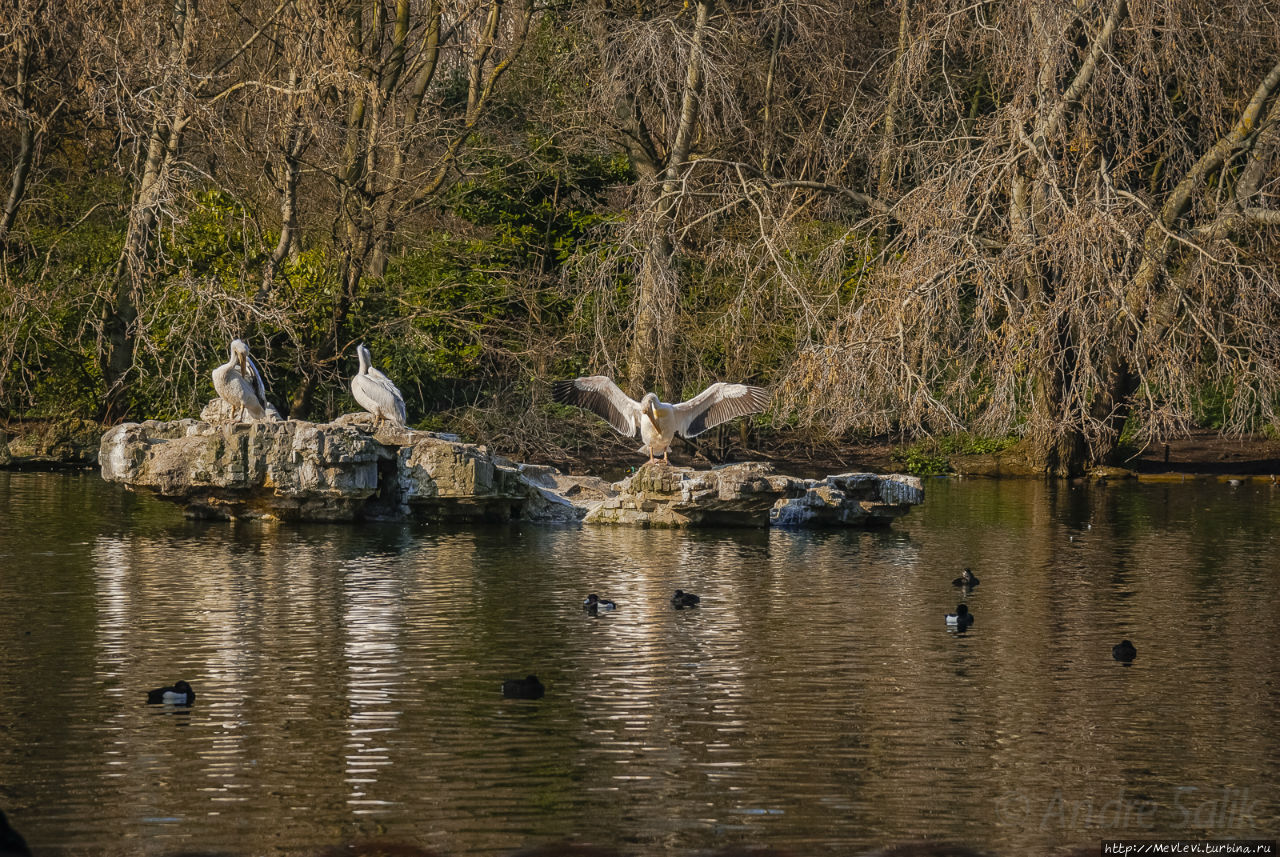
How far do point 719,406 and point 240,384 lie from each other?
194 inches

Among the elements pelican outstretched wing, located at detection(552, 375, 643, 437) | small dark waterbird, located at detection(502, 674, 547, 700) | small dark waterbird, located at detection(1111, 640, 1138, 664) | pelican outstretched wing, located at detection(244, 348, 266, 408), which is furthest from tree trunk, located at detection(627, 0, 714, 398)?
small dark waterbird, located at detection(502, 674, 547, 700)

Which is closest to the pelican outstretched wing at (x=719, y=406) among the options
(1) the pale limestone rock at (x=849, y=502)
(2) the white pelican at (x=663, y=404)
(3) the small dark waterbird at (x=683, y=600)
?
(2) the white pelican at (x=663, y=404)

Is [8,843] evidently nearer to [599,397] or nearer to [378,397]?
[378,397]

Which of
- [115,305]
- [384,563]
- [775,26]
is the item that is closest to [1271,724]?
[384,563]

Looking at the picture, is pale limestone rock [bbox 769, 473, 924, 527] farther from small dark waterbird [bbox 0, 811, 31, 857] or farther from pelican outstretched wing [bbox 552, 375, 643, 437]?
small dark waterbird [bbox 0, 811, 31, 857]

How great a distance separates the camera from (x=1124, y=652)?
937 centimetres

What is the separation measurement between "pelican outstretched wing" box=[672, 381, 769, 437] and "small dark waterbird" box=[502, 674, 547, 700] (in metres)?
8.90

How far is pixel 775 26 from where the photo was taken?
22.7 meters

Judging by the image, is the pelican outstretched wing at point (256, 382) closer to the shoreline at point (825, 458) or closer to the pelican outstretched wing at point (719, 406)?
the pelican outstretched wing at point (719, 406)

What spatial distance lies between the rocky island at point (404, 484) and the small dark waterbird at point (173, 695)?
7835 mm

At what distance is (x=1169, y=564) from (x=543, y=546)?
5.38 m

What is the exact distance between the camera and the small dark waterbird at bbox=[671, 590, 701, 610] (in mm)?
11062

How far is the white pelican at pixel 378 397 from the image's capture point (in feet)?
56.0

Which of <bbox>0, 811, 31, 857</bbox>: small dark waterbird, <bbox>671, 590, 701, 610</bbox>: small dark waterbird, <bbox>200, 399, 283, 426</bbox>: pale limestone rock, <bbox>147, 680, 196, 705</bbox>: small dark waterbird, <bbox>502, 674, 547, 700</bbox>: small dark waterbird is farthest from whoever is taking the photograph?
<bbox>200, 399, 283, 426</bbox>: pale limestone rock
